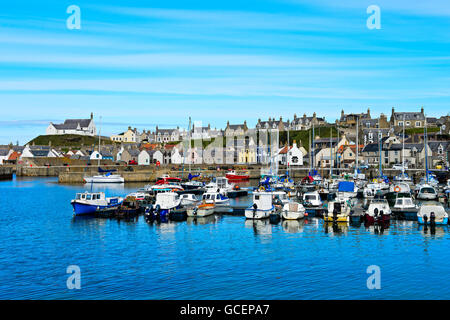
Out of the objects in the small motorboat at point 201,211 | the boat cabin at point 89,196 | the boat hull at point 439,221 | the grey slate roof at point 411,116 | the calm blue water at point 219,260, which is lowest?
the calm blue water at point 219,260

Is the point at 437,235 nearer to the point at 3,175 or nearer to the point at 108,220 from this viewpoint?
the point at 108,220

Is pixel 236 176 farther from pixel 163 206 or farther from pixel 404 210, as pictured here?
pixel 404 210

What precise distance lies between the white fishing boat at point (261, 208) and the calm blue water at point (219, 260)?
1331 mm

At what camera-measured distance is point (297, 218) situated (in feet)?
168

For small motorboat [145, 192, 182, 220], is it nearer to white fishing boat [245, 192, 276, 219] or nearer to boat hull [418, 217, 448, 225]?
white fishing boat [245, 192, 276, 219]

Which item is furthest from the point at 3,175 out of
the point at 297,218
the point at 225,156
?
the point at 297,218

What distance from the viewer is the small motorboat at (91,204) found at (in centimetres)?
5594

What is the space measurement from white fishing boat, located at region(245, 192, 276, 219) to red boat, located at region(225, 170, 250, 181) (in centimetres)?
6519

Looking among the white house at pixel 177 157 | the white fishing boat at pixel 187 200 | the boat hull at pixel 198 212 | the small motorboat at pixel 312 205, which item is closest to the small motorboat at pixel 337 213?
the small motorboat at pixel 312 205

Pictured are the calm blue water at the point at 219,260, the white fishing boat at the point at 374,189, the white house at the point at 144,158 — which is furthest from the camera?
the white house at the point at 144,158

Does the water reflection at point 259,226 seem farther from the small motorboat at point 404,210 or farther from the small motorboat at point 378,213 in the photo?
the small motorboat at point 404,210

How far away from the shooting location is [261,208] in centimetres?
5200

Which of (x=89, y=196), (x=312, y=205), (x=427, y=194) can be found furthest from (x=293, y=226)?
(x=427, y=194)

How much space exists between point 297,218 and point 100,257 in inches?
903
